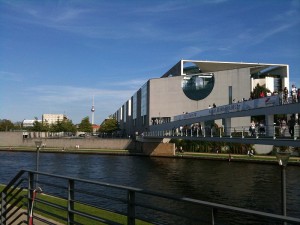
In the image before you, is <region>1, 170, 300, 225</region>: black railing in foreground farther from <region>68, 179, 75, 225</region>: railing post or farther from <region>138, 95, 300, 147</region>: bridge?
<region>138, 95, 300, 147</region>: bridge

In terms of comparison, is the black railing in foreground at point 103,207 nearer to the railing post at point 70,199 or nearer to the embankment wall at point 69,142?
the railing post at point 70,199

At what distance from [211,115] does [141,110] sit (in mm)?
61917

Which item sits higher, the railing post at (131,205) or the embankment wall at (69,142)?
the railing post at (131,205)

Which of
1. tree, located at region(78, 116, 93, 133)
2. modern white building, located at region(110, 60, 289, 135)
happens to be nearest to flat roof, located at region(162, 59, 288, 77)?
modern white building, located at region(110, 60, 289, 135)

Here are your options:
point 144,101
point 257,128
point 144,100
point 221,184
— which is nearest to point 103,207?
point 257,128

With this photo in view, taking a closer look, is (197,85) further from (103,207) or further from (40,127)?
(103,207)

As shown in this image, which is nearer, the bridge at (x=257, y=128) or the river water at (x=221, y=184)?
the bridge at (x=257, y=128)

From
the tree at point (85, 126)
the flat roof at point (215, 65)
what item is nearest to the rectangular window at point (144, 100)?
the flat roof at point (215, 65)

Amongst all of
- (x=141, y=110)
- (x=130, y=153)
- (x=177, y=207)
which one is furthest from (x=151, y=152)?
(x=177, y=207)

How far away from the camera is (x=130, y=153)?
7269cm

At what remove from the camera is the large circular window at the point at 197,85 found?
279 ft

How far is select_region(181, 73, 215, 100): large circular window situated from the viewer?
85.0m

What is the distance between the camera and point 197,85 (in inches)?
3361

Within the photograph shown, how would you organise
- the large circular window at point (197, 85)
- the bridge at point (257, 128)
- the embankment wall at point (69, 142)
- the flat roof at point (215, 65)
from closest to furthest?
the bridge at point (257, 128) → the embankment wall at point (69, 142) → the large circular window at point (197, 85) → the flat roof at point (215, 65)
